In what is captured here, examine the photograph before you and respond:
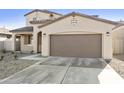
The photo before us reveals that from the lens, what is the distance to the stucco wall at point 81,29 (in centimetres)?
1427

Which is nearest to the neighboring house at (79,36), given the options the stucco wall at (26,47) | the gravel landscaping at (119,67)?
the gravel landscaping at (119,67)

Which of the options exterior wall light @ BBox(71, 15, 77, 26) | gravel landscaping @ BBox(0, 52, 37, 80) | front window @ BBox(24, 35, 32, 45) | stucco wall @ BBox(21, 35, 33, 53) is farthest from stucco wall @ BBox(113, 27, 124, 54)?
front window @ BBox(24, 35, 32, 45)

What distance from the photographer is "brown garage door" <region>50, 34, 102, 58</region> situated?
1485cm

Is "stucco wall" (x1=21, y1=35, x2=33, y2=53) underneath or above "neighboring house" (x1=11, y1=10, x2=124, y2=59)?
underneath

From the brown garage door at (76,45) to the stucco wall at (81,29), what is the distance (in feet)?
1.40

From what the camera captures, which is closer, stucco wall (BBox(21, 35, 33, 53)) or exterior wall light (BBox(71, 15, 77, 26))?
exterior wall light (BBox(71, 15, 77, 26))

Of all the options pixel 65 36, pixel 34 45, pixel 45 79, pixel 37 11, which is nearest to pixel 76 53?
pixel 65 36

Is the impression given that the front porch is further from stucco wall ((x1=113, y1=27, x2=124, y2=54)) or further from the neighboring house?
stucco wall ((x1=113, y1=27, x2=124, y2=54))

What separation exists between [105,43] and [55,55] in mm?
5039

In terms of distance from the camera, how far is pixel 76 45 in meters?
15.3

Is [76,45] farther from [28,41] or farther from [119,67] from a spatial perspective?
[28,41]

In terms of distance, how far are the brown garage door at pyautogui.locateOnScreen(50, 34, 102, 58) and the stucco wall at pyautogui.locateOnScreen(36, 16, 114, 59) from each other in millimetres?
427

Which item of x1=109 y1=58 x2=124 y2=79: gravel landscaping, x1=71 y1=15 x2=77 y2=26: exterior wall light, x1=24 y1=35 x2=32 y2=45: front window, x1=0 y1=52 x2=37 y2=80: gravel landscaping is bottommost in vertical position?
x1=109 y1=58 x2=124 y2=79: gravel landscaping
